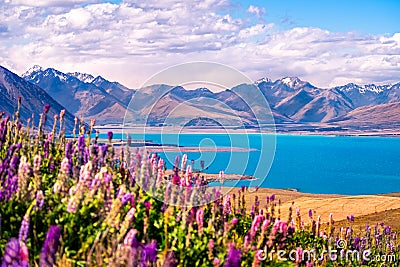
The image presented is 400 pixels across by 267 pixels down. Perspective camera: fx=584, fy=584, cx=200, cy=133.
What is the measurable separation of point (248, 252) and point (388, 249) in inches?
247

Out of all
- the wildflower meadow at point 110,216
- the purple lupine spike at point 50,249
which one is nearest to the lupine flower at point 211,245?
the wildflower meadow at point 110,216

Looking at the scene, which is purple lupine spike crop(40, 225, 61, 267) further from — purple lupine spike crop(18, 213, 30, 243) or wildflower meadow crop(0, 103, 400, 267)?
purple lupine spike crop(18, 213, 30, 243)

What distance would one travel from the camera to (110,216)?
16.8ft

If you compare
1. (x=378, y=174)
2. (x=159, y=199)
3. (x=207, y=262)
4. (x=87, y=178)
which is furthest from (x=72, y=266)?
(x=378, y=174)

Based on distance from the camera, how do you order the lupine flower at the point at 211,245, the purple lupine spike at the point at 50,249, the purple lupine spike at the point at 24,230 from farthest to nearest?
the lupine flower at the point at 211,245 < the purple lupine spike at the point at 24,230 < the purple lupine spike at the point at 50,249

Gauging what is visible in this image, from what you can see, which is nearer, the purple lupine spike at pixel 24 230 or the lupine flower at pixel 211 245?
the purple lupine spike at pixel 24 230

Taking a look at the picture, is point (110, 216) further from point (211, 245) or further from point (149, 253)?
point (211, 245)

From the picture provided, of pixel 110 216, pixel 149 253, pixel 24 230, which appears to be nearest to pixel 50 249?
pixel 24 230

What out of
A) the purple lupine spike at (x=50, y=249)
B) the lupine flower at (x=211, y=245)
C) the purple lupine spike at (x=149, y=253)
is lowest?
the lupine flower at (x=211, y=245)

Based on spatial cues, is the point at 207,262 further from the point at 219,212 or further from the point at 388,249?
the point at 388,249

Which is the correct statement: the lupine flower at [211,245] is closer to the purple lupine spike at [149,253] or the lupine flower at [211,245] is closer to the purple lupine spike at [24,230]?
the purple lupine spike at [149,253]

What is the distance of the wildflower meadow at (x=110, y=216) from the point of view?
14.8ft

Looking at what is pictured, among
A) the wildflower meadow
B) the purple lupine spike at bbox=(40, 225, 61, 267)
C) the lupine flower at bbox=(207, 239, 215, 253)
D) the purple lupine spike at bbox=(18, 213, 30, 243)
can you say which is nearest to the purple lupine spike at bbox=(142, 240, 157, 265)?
the wildflower meadow

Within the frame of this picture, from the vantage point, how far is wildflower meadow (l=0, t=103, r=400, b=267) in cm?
450
